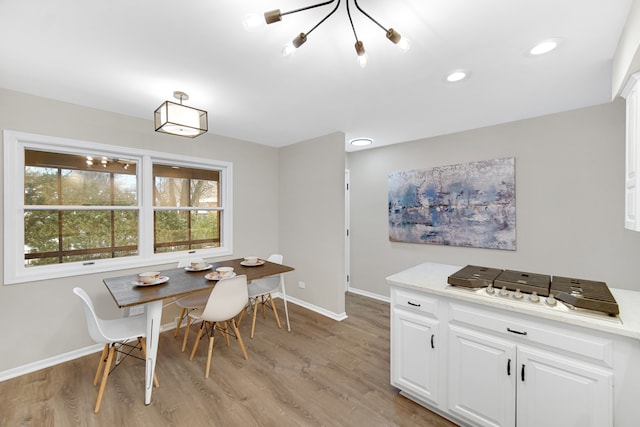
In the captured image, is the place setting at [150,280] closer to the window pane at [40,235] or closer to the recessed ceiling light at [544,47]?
the window pane at [40,235]

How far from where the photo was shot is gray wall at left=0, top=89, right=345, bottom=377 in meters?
2.29

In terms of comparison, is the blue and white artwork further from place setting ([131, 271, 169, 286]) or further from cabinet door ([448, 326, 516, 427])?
place setting ([131, 271, 169, 286])

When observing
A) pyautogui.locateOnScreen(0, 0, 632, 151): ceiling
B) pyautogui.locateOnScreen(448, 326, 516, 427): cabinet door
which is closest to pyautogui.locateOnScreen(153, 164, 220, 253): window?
pyautogui.locateOnScreen(0, 0, 632, 151): ceiling

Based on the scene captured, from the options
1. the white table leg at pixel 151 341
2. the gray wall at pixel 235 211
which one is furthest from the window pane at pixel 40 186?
the white table leg at pixel 151 341

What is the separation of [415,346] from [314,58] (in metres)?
2.17

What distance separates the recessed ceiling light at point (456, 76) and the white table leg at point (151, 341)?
285 centimetres

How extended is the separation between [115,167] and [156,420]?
99.1 inches

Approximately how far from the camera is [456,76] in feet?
6.61

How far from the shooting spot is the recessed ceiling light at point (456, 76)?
196cm

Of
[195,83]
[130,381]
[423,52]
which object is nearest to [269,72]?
[195,83]

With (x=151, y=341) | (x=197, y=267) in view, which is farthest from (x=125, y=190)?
(x=151, y=341)

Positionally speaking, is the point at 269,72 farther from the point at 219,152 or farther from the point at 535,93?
the point at 535,93

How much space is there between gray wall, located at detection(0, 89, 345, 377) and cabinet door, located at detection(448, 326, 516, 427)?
1859 mm

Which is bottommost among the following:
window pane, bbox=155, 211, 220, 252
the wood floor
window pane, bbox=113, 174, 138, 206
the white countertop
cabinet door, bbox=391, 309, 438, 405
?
the wood floor
